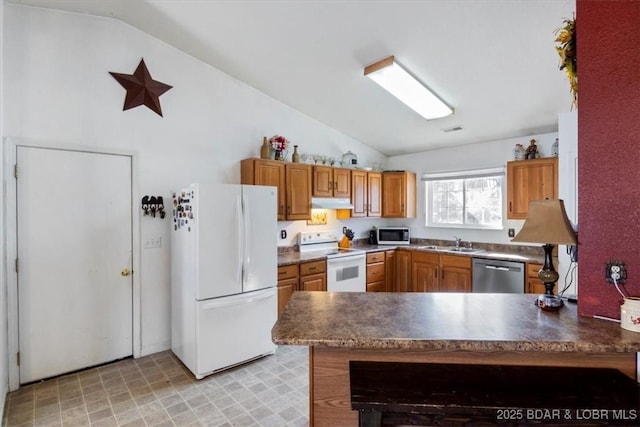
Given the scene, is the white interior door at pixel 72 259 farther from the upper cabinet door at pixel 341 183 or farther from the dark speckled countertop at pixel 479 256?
the upper cabinet door at pixel 341 183

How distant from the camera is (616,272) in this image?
134cm

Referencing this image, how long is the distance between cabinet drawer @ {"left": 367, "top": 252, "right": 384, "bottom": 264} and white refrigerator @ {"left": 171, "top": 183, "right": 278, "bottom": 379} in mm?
1788

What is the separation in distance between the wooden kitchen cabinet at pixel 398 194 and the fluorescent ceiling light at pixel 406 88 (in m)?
1.33

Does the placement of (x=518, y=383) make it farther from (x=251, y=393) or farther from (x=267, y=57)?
(x=267, y=57)

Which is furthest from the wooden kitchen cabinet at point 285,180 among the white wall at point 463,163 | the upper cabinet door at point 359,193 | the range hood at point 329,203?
the white wall at point 463,163

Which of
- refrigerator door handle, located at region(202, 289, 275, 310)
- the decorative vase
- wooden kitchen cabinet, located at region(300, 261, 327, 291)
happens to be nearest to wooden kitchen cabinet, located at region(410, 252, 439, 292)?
wooden kitchen cabinet, located at region(300, 261, 327, 291)

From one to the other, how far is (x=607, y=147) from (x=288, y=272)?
2.94m

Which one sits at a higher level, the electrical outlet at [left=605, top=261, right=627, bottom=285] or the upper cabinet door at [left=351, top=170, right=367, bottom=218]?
the upper cabinet door at [left=351, top=170, right=367, bottom=218]

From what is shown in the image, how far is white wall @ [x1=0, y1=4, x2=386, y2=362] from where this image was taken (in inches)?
104

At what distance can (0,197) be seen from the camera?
7.97 ft

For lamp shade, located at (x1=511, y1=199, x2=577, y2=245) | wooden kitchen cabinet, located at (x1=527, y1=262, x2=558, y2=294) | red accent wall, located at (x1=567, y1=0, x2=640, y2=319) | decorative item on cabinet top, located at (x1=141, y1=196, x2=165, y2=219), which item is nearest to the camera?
red accent wall, located at (x1=567, y1=0, x2=640, y2=319)

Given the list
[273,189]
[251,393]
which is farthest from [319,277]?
[251,393]

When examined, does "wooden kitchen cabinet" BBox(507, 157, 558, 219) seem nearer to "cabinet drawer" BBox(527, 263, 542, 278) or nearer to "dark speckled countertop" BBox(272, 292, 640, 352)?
"cabinet drawer" BBox(527, 263, 542, 278)

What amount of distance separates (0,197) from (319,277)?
9.99ft
